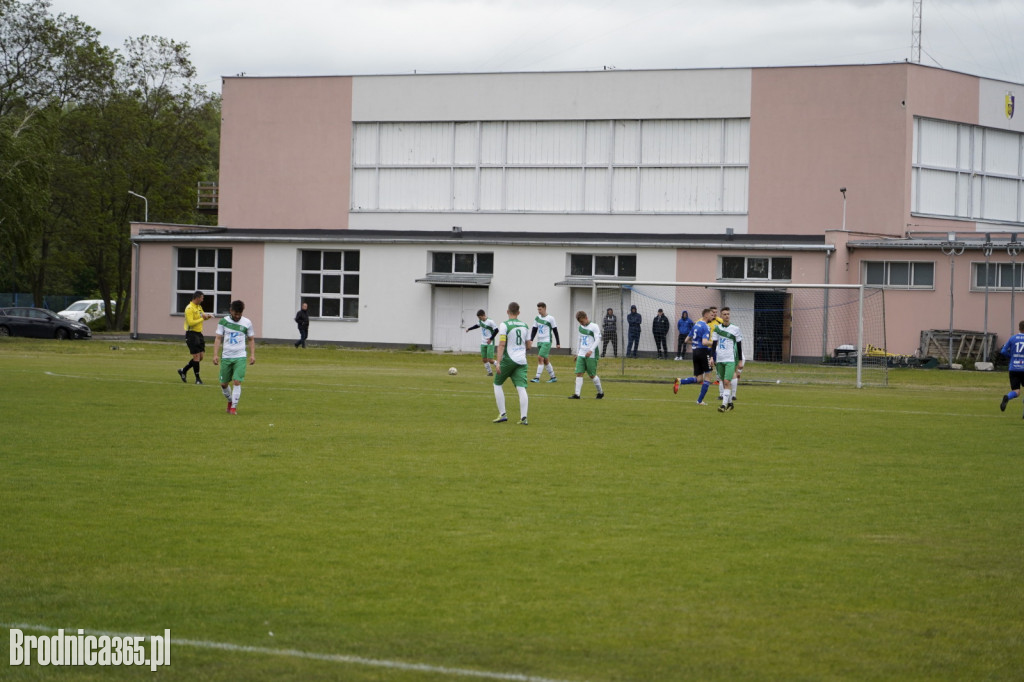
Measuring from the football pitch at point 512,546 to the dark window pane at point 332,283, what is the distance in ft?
107

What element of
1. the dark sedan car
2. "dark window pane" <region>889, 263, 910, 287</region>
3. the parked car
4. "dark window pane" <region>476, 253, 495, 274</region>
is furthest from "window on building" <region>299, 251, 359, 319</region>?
the parked car

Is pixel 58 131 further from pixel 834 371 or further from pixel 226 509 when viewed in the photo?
pixel 226 509

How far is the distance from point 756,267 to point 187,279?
25.6 m

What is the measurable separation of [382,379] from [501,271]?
1919 centimetres

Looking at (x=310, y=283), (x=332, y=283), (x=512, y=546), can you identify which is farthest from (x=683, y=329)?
(x=512, y=546)

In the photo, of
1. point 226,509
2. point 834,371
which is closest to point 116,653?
point 226,509

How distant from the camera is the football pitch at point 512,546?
710 centimetres

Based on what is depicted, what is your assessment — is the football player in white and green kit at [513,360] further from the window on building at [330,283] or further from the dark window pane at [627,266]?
the window on building at [330,283]

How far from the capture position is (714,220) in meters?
50.3

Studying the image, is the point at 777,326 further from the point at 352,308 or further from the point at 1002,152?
the point at 352,308

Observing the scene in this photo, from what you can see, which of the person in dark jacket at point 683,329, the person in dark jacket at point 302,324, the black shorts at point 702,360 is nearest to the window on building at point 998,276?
the person in dark jacket at point 683,329

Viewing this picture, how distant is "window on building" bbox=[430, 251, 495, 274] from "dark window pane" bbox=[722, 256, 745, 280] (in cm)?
967

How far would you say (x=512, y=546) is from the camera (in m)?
9.93

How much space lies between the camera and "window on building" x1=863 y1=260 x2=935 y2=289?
46.4 metres
